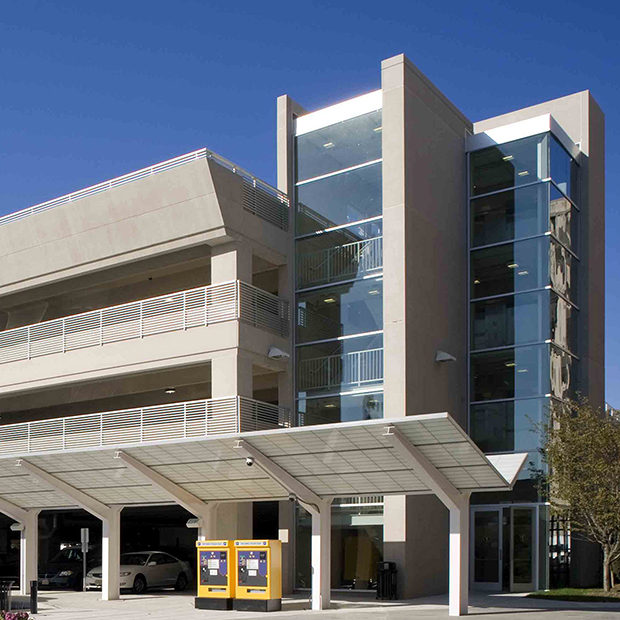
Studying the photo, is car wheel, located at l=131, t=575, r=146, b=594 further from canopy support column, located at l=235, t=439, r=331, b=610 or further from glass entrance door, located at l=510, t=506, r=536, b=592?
glass entrance door, located at l=510, t=506, r=536, b=592

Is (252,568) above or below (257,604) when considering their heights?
above

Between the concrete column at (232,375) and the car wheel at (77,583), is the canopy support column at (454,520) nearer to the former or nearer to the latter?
the concrete column at (232,375)

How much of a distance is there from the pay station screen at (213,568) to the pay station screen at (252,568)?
0.44 meters

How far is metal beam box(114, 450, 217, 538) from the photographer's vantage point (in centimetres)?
2635

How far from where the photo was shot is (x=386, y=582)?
90.7ft

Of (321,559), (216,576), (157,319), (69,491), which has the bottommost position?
(216,576)

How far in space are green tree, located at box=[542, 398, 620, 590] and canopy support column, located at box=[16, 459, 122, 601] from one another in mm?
13057

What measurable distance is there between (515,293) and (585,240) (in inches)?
176

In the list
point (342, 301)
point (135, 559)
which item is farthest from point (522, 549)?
point (135, 559)

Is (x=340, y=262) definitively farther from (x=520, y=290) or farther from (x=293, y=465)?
(x=293, y=465)

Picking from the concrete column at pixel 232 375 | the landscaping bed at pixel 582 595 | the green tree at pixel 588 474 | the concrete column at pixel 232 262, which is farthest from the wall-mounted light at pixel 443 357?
the landscaping bed at pixel 582 595

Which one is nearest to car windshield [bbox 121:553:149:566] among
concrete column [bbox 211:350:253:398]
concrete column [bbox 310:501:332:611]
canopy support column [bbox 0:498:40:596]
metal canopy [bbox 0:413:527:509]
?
canopy support column [bbox 0:498:40:596]

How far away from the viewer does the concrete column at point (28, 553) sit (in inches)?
1238

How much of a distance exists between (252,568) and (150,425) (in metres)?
9.05
